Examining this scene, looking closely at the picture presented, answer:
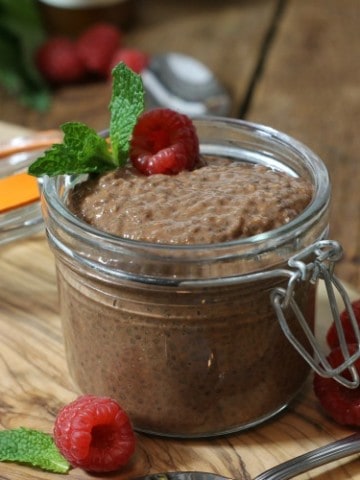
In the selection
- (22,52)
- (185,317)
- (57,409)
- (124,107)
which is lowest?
(22,52)

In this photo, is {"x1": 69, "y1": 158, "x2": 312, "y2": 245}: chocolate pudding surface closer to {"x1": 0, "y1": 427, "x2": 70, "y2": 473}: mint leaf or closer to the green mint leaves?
the green mint leaves

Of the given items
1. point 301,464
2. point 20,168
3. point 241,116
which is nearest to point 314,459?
point 301,464

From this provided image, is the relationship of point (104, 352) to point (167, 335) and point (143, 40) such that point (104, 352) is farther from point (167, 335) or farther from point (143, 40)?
point (143, 40)

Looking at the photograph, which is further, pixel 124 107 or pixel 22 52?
pixel 22 52

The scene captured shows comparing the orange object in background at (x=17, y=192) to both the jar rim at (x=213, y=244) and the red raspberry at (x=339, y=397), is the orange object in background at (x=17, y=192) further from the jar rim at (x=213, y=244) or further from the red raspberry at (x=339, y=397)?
the red raspberry at (x=339, y=397)

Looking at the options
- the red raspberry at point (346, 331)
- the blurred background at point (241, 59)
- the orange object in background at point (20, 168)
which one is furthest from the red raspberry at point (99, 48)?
the red raspberry at point (346, 331)

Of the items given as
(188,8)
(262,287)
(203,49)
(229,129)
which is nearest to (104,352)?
(262,287)

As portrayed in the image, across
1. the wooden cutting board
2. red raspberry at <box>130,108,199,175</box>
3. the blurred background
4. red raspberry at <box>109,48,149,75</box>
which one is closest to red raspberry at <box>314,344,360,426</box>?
the wooden cutting board

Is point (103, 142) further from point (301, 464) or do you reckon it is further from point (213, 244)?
point (301, 464)
